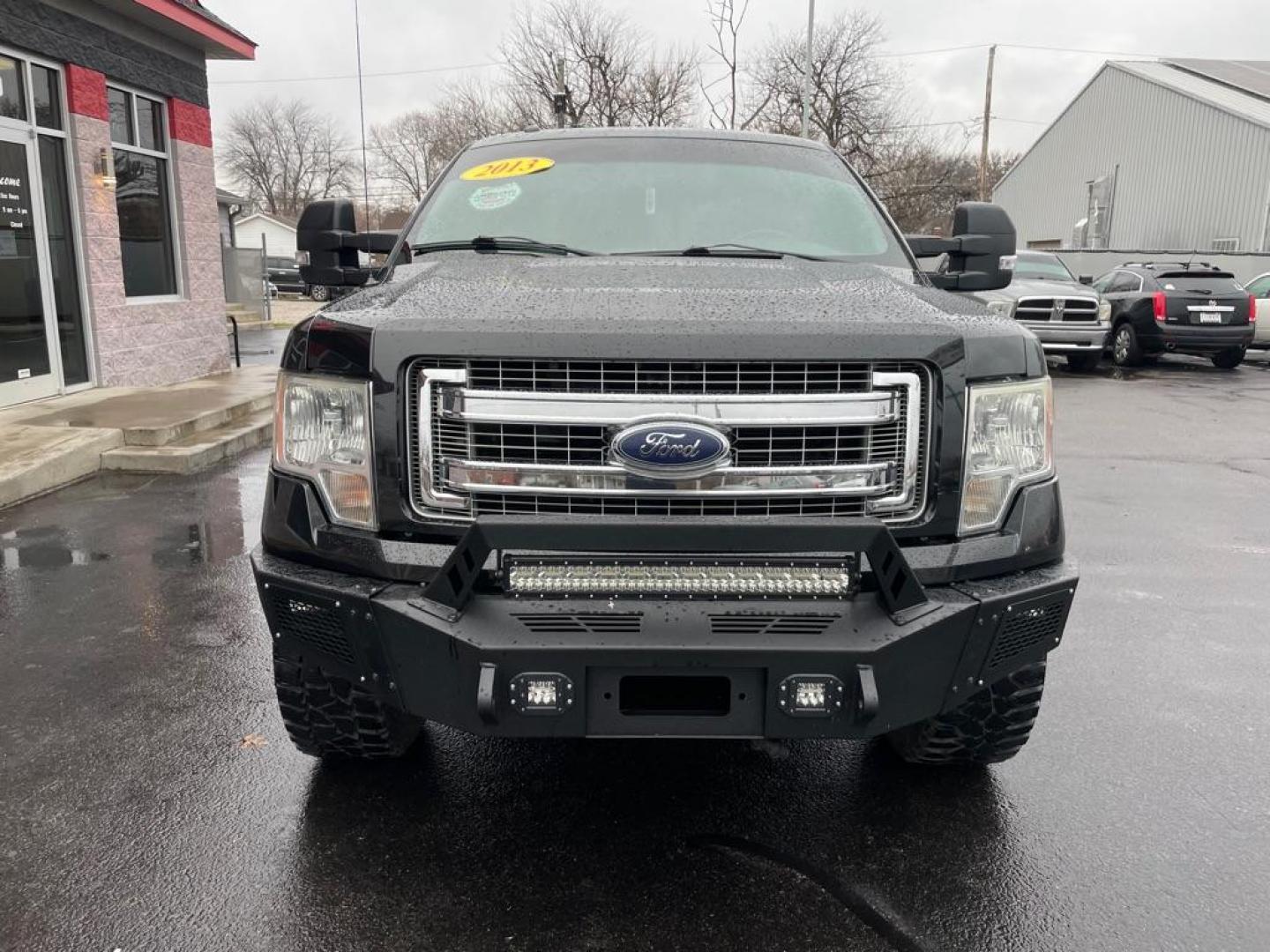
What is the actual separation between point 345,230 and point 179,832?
7.31ft

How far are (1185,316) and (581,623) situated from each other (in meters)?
16.2

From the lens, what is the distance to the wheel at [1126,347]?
1606 centimetres

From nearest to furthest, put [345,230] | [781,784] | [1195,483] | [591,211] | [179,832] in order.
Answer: [179,832] → [781,784] → [591,211] → [345,230] → [1195,483]

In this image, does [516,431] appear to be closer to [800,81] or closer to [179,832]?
[179,832]

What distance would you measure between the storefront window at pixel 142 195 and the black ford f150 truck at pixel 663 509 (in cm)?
951

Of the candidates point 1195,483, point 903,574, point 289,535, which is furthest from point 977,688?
point 1195,483

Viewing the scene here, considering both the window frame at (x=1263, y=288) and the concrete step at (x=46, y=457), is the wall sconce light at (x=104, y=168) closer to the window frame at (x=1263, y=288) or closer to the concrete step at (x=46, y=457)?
the concrete step at (x=46, y=457)

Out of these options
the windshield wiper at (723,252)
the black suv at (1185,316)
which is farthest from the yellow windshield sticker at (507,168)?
the black suv at (1185,316)

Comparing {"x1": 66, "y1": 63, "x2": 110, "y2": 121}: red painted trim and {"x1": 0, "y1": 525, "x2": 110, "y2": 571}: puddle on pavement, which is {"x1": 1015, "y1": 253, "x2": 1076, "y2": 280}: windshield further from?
{"x1": 0, "y1": 525, "x2": 110, "y2": 571}: puddle on pavement

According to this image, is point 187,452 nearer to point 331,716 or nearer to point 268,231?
point 331,716

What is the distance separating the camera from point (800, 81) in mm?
34531

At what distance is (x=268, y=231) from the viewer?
232 ft

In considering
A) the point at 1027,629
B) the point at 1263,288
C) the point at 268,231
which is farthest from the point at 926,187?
the point at 268,231

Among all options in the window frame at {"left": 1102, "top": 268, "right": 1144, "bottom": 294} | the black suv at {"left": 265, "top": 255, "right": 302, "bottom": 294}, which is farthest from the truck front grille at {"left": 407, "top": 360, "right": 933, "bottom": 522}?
the black suv at {"left": 265, "top": 255, "right": 302, "bottom": 294}
